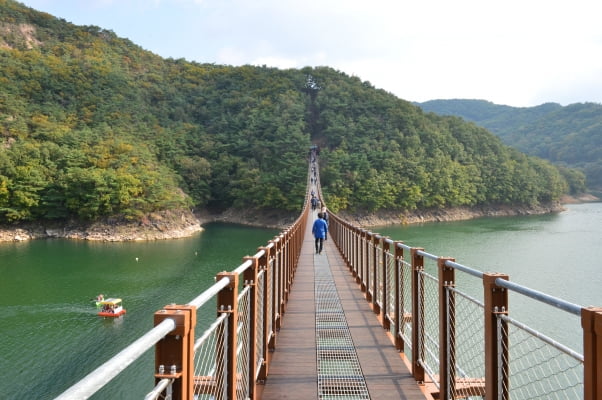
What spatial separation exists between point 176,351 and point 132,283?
1694cm

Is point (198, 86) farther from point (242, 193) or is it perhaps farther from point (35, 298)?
point (35, 298)

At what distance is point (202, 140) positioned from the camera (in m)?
51.6

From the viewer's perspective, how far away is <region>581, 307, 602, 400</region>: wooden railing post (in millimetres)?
1314

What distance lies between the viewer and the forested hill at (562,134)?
91750 millimetres

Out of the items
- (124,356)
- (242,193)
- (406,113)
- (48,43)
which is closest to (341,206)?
(242,193)

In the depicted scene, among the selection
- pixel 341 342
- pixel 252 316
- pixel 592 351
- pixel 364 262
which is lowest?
pixel 341 342

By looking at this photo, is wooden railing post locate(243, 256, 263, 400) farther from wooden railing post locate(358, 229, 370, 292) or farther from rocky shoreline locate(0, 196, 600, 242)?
rocky shoreline locate(0, 196, 600, 242)

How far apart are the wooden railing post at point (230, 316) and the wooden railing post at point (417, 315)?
5.66 feet

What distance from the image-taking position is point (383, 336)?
4355 millimetres

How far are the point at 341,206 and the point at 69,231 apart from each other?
78.5ft

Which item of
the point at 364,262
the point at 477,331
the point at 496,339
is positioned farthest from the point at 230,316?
the point at 364,262

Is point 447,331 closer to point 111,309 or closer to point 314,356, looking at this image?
point 314,356

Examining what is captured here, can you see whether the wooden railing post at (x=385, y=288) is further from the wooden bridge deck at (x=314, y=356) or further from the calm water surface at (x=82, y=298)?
the calm water surface at (x=82, y=298)

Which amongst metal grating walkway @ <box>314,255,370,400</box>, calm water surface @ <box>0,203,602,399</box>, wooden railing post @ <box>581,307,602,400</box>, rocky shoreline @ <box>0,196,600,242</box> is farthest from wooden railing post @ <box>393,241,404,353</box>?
rocky shoreline @ <box>0,196,600,242</box>
